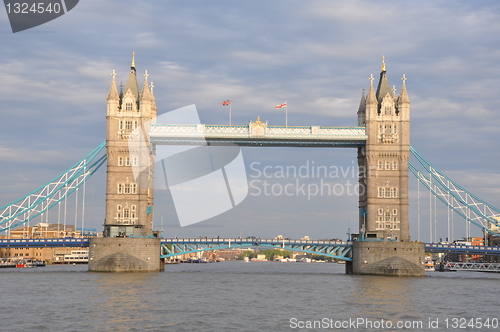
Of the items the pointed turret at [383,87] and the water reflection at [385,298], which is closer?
the water reflection at [385,298]

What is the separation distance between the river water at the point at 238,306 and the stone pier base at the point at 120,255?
1596cm

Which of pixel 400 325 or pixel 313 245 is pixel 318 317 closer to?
pixel 400 325

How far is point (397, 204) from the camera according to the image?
322ft

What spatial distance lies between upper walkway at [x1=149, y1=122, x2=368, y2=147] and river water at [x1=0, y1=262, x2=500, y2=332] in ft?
90.1

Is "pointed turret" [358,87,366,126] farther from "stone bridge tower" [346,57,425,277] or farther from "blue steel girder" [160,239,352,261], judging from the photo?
"blue steel girder" [160,239,352,261]

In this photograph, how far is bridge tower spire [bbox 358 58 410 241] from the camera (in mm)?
97812

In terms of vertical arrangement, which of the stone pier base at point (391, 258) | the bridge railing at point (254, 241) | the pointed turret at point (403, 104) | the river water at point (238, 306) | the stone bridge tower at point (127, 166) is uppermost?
the pointed turret at point (403, 104)

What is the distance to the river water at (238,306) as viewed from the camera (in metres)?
43.4

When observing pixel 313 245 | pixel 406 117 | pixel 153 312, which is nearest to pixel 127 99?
pixel 313 245

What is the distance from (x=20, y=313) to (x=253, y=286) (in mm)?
30915

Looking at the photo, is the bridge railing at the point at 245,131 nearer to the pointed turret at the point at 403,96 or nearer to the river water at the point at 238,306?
the pointed turret at the point at 403,96

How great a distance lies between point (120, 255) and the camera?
9156 cm

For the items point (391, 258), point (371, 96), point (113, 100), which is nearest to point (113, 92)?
point (113, 100)

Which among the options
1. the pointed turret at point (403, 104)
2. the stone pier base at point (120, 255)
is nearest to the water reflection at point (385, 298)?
the pointed turret at point (403, 104)
